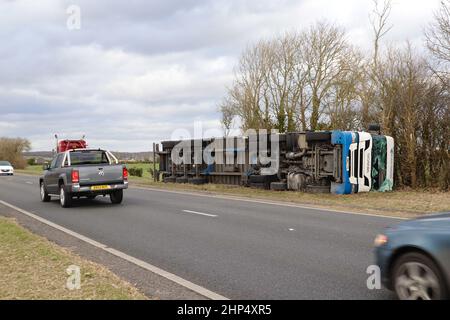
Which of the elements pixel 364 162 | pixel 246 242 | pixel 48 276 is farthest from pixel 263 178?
pixel 48 276

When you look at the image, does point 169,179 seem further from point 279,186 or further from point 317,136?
point 317,136

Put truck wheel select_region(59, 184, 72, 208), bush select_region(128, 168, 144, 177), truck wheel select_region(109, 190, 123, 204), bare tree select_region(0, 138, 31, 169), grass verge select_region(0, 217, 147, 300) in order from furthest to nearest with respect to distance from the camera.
Result: bare tree select_region(0, 138, 31, 169)
bush select_region(128, 168, 144, 177)
truck wheel select_region(109, 190, 123, 204)
truck wheel select_region(59, 184, 72, 208)
grass verge select_region(0, 217, 147, 300)

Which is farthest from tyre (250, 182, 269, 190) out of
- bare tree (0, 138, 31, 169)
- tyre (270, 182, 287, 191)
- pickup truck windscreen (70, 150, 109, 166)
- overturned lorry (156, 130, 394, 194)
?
bare tree (0, 138, 31, 169)

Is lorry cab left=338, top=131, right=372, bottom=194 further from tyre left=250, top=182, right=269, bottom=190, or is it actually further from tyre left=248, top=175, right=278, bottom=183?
tyre left=250, top=182, right=269, bottom=190

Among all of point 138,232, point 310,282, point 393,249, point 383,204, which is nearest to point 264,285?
point 310,282

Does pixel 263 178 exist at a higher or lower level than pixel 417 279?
higher

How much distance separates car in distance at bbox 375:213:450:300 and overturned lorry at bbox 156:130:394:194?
12.4 meters

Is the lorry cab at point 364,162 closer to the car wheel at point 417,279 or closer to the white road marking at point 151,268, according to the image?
the white road marking at point 151,268

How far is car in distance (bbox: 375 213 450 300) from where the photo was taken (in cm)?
423

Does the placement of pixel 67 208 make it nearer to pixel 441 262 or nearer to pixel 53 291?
pixel 53 291

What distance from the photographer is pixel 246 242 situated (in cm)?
848

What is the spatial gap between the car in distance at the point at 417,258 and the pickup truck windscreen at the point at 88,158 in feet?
39.7

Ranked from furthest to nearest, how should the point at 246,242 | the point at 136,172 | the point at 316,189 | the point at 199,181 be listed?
the point at 136,172 → the point at 199,181 → the point at 316,189 → the point at 246,242

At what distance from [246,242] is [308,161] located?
33.8ft
